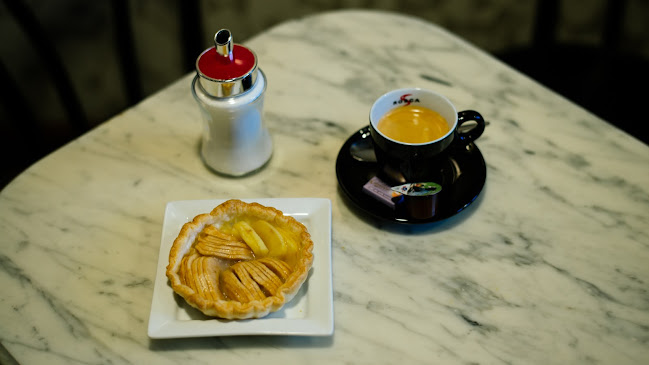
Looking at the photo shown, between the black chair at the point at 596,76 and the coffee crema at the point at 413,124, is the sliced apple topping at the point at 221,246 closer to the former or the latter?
the coffee crema at the point at 413,124

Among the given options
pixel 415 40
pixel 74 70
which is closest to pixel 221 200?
pixel 415 40

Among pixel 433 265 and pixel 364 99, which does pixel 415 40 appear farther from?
pixel 433 265

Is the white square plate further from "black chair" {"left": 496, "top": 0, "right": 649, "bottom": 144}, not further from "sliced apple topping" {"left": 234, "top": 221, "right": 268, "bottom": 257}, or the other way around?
"black chair" {"left": 496, "top": 0, "right": 649, "bottom": 144}

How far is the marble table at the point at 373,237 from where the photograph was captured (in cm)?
83

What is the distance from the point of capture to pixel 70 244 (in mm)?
968

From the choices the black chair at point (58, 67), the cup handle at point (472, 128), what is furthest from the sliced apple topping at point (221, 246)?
the black chair at point (58, 67)

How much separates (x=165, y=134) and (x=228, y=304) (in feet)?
1.66

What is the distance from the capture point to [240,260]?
882 mm

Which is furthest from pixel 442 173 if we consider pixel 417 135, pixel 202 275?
pixel 202 275

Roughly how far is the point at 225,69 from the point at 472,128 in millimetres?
464

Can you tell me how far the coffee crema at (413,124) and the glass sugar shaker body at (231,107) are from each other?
0.23 m

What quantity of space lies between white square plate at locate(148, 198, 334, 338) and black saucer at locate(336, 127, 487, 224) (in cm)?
8

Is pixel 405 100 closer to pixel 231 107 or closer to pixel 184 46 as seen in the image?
pixel 231 107

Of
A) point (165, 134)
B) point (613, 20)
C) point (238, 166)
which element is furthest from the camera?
point (613, 20)
